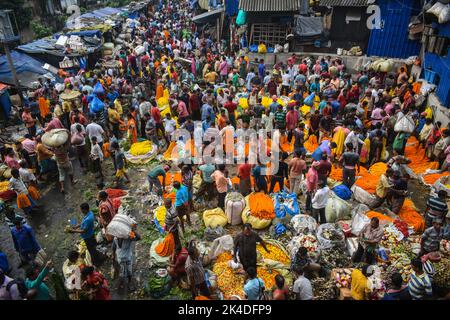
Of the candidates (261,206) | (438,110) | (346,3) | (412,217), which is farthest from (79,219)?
(346,3)

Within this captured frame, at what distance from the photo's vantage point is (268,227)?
7.82m

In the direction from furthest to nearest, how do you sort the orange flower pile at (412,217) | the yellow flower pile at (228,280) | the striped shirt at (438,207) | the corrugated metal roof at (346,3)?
1. the corrugated metal roof at (346,3)
2. the orange flower pile at (412,217)
3. the striped shirt at (438,207)
4. the yellow flower pile at (228,280)

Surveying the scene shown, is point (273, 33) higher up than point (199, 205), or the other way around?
point (273, 33)

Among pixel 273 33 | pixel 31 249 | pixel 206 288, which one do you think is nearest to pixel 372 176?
pixel 206 288

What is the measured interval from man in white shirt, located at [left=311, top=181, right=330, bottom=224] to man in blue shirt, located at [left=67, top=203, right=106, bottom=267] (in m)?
4.73

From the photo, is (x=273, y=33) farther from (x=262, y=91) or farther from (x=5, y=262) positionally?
(x=5, y=262)

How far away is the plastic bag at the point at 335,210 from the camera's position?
7.60 m

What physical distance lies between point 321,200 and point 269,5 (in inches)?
604

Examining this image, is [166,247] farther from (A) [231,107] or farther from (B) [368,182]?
(A) [231,107]

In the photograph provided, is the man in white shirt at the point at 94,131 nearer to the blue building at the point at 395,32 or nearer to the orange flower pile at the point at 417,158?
the orange flower pile at the point at 417,158

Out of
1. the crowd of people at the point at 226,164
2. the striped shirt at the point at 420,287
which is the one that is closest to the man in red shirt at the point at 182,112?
the crowd of people at the point at 226,164

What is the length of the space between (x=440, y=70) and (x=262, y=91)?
7.02 metres

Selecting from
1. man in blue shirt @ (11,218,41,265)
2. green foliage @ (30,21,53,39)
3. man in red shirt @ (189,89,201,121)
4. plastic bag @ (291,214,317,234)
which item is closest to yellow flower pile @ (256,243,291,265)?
plastic bag @ (291,214,317,234)

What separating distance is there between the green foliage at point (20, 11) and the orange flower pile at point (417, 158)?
24702 millimetres
